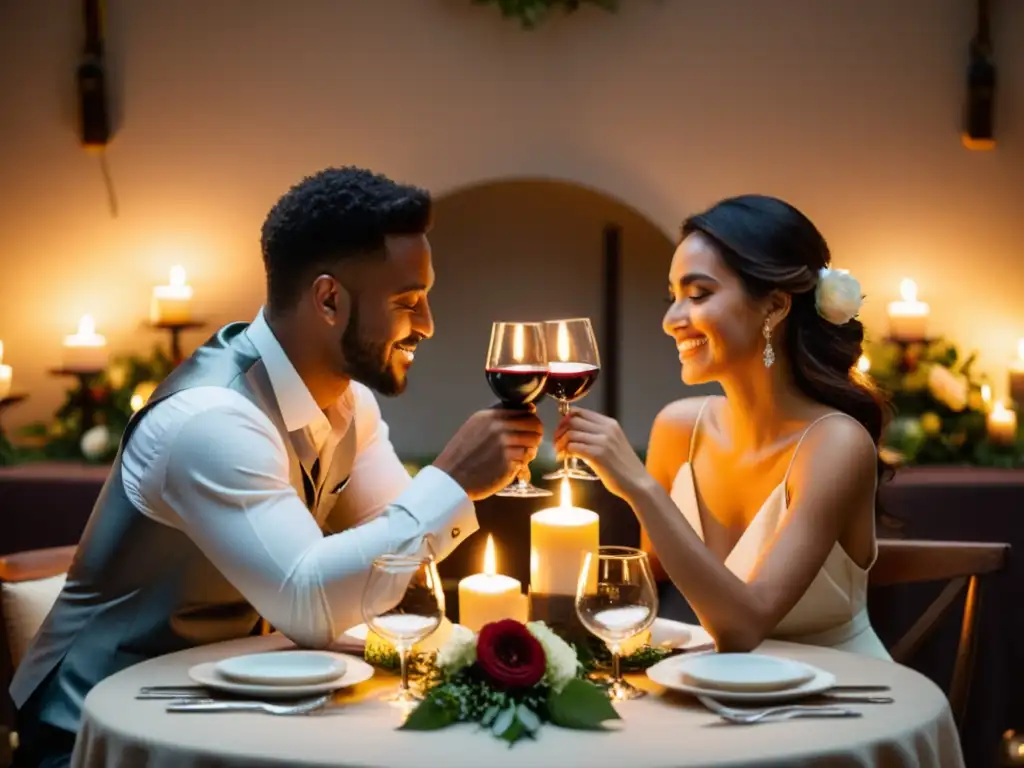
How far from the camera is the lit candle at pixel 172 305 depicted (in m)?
4.66

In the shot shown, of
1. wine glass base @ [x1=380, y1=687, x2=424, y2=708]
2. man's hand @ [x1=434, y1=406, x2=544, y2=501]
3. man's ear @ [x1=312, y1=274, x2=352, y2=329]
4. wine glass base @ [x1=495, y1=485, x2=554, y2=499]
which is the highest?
man's ear @ [x1=312, y1=274, x2=352, y2=329]

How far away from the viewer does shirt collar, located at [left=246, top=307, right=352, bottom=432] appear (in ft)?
7.66

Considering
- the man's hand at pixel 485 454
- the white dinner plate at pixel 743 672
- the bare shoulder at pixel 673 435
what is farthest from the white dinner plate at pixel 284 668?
the bare shoulder at pixel 673 435

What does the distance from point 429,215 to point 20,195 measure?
117 inches

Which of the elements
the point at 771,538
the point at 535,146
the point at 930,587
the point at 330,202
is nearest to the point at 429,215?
the point at 330,202

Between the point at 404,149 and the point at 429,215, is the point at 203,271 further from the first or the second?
the point at 429,215

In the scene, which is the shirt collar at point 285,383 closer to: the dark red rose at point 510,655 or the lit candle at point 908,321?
the dark red rose at point 510,655

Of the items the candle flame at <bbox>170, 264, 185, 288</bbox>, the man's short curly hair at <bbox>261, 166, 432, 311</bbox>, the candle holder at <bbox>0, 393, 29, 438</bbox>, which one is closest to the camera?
the man's short curly hair at <bbox>261, 166, 432, 311</bbox>

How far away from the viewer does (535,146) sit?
480cm

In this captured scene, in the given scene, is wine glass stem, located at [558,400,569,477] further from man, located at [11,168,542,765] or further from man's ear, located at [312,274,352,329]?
man's ear, located at [312,274,352,329]

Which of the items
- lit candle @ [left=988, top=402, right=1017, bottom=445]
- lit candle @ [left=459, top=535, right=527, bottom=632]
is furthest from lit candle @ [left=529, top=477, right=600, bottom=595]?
lit candle @ [left=988, top=402, right=1017, bottom=445]

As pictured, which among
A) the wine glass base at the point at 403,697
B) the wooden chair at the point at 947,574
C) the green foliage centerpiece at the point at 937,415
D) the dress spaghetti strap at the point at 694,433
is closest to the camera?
the wine glass base at the point at 403,697

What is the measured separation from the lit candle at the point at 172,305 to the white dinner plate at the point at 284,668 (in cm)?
282

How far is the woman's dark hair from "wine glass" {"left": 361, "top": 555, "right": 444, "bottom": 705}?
101 cm
